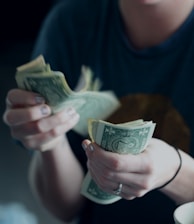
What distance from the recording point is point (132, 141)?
74 centimetres

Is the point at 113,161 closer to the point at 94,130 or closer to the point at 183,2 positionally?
the point at 94,130

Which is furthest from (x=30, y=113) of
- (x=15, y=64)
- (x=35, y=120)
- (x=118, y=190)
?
(x=15, y=64)

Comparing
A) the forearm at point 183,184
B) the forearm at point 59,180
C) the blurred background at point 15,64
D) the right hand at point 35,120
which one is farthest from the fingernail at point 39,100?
the blurred background at point 15,64

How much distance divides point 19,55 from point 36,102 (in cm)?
162

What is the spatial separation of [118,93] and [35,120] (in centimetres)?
20

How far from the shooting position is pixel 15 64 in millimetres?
2449

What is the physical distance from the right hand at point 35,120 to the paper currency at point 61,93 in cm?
1

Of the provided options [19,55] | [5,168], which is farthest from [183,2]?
[19,55]

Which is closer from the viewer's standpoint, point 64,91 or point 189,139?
point 64,91

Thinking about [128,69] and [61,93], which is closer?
[61,93]

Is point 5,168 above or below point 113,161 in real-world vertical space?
below

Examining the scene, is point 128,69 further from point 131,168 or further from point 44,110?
point 131,168

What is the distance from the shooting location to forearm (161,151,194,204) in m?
0.86

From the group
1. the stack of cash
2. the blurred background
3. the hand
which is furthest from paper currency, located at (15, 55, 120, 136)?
the blurred background
